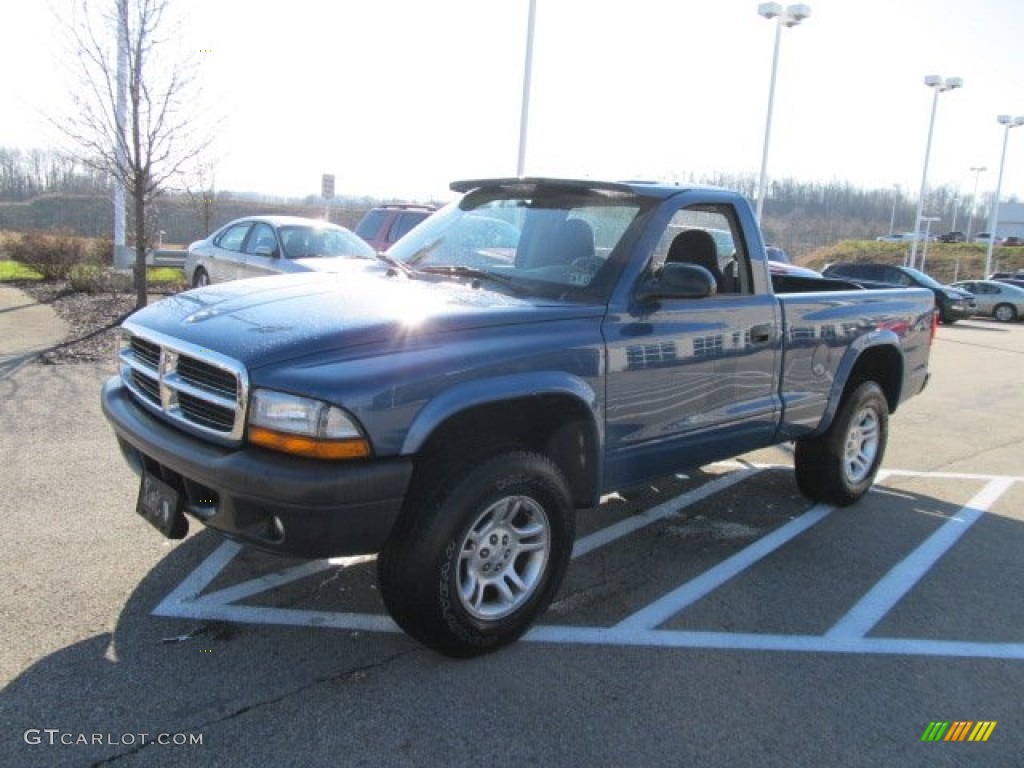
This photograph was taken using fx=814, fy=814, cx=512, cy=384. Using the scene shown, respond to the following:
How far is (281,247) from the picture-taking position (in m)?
11.0

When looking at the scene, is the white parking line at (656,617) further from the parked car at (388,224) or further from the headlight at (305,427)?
the parked car at (388,224)

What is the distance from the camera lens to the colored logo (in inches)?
118

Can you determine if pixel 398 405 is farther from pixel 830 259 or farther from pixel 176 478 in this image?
pixel 830 259

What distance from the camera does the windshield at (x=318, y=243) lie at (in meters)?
11.1

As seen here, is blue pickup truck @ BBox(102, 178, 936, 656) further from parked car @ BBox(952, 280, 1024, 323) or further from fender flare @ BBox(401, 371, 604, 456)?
parked car @ BBox(952, 280, 1024, 323)

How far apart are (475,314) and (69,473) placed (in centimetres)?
347

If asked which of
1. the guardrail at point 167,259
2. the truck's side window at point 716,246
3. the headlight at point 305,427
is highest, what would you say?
the truck's side window at point 716,246

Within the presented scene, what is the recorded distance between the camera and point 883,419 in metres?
5.69

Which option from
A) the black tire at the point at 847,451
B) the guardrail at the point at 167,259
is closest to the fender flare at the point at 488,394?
the black tire at the point at 847,451

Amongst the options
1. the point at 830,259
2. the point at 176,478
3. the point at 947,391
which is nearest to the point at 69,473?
the point at 176,478

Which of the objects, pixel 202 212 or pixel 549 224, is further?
pixel 202 212

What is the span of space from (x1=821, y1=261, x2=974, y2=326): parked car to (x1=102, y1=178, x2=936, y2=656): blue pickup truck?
842 inches

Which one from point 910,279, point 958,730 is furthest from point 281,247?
point 910,279

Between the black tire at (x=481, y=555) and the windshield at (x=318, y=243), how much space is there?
8226 millimetres
